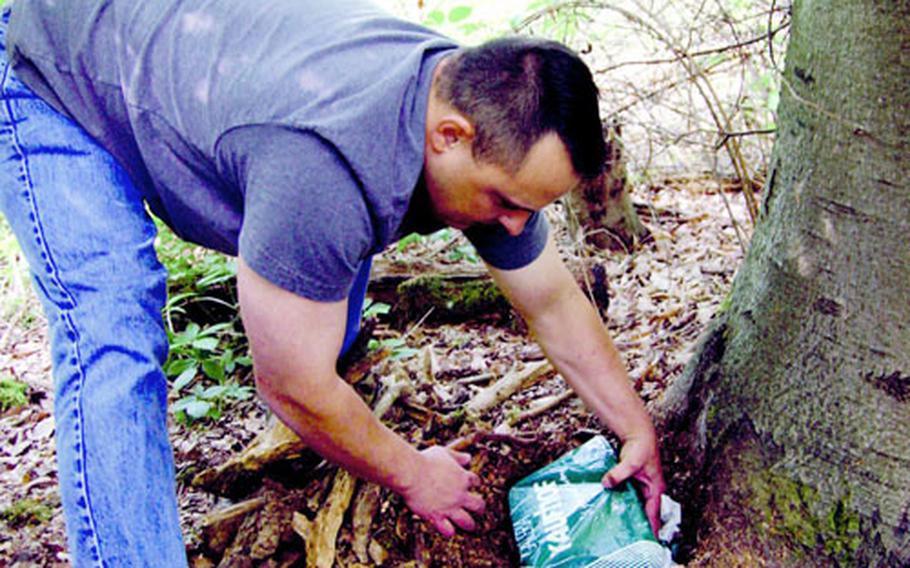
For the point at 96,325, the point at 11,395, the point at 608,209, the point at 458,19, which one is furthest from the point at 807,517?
the point at 11,395

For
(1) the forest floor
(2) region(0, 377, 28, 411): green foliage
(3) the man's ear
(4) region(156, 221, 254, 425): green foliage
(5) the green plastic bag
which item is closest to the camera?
(3) the man's ear

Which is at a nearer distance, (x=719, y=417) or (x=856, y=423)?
Answer: (x=856, y=423)

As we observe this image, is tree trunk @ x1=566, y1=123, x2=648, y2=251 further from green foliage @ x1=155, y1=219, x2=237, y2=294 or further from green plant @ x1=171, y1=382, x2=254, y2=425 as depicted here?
green plant @ x1=171, y1=382, x2=254, y2=425

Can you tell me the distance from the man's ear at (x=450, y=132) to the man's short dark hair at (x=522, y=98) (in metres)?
0.01

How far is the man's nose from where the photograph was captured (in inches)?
64.1

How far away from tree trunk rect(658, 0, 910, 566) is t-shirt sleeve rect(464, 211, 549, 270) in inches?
19.9

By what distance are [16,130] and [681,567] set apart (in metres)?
1.69

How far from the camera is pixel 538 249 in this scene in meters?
1.92

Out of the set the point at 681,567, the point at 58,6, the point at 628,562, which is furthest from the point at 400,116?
the point at 681,567

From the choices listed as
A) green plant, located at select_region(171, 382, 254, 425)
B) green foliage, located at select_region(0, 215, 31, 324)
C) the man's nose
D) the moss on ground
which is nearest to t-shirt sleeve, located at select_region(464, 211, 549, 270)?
the man's nose

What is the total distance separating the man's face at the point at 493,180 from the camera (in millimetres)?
1493

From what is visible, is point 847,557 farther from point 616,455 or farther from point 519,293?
point 519,293

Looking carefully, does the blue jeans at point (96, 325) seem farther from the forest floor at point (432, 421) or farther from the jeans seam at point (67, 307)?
the forest floor at point (432, 421)

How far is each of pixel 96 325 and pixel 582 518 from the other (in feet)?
3.63
